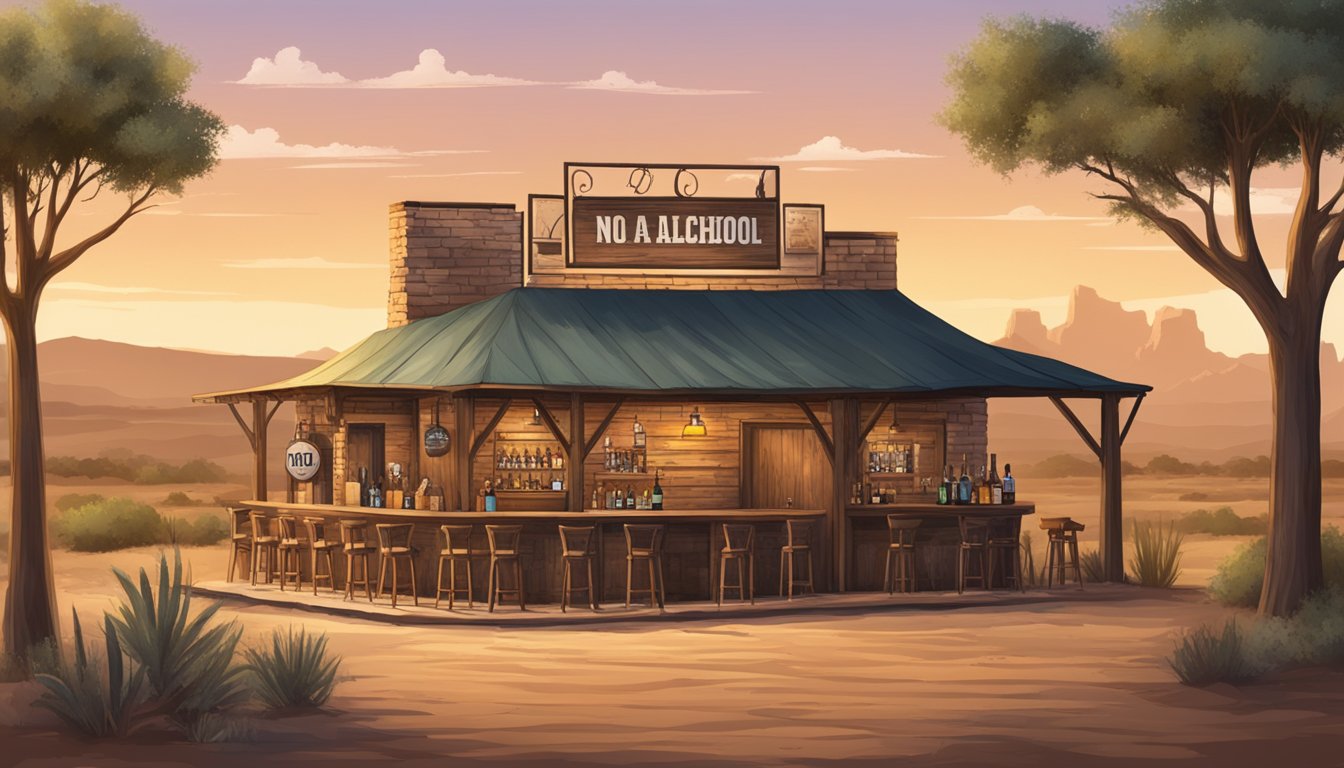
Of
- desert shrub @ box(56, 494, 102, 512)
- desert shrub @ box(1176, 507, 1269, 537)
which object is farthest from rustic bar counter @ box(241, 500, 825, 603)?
desert shrub @ box(56, 494, 102, 512)

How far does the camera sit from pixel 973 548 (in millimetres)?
20344

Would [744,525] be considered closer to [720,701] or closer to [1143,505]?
[720,701]

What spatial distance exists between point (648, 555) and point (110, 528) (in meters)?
15.4

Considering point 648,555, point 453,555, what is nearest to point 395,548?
point 453,555

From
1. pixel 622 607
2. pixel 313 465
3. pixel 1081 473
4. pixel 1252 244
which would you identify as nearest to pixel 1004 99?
pixel 1252 244

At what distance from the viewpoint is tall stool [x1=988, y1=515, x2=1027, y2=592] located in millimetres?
20203

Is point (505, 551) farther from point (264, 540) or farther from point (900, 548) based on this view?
point (900, 548)

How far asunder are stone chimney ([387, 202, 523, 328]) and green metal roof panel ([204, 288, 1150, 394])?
1.85 ft

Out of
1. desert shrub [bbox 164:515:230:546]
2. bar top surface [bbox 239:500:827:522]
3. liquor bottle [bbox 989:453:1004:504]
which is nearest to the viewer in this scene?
bar top surface [bbox 239:500:827:522]

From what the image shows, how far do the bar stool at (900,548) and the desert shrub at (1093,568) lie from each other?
2751mm

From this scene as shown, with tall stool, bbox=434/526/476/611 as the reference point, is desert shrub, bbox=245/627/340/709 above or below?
below

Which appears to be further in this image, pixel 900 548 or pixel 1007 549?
pixel 1007 549

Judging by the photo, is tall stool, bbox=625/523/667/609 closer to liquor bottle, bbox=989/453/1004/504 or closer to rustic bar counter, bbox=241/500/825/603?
rustic bar counter, bbox=241/500/825/603

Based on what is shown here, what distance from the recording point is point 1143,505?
49.9 metres
